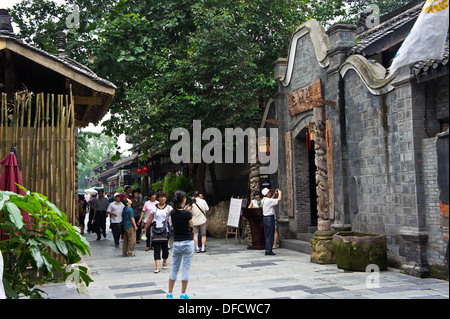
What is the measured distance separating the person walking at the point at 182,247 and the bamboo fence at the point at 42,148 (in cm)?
199

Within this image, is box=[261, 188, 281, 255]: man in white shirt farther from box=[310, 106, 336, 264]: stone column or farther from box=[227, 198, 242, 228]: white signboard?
box=[227, 198, 242, 228]: white signboard

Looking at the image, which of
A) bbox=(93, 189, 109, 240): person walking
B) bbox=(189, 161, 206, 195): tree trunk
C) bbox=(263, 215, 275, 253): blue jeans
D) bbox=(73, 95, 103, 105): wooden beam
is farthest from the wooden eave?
bbox=(93, 189, 109, 240): person walking

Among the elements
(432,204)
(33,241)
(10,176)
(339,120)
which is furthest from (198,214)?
(33,241)

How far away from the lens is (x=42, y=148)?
7.72m

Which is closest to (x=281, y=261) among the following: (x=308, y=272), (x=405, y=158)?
(x=308, y=272)

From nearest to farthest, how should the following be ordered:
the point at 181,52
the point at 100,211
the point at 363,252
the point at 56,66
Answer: the point at 56,66 → the point at 363,252 → the point at 181,52 → the point at 100,211

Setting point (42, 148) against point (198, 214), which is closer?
point (42, 148)

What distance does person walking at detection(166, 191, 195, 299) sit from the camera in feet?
22.3

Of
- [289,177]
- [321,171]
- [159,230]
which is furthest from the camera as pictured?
[289,177]

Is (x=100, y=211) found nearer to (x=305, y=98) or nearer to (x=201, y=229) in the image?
(x=201, y=229)

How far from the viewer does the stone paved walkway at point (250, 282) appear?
713cm

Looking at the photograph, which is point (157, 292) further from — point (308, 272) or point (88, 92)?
point (88, 92)

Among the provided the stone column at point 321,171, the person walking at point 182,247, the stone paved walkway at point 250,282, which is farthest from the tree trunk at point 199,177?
the person walking at point 182,247

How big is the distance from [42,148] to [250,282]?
165 inches
